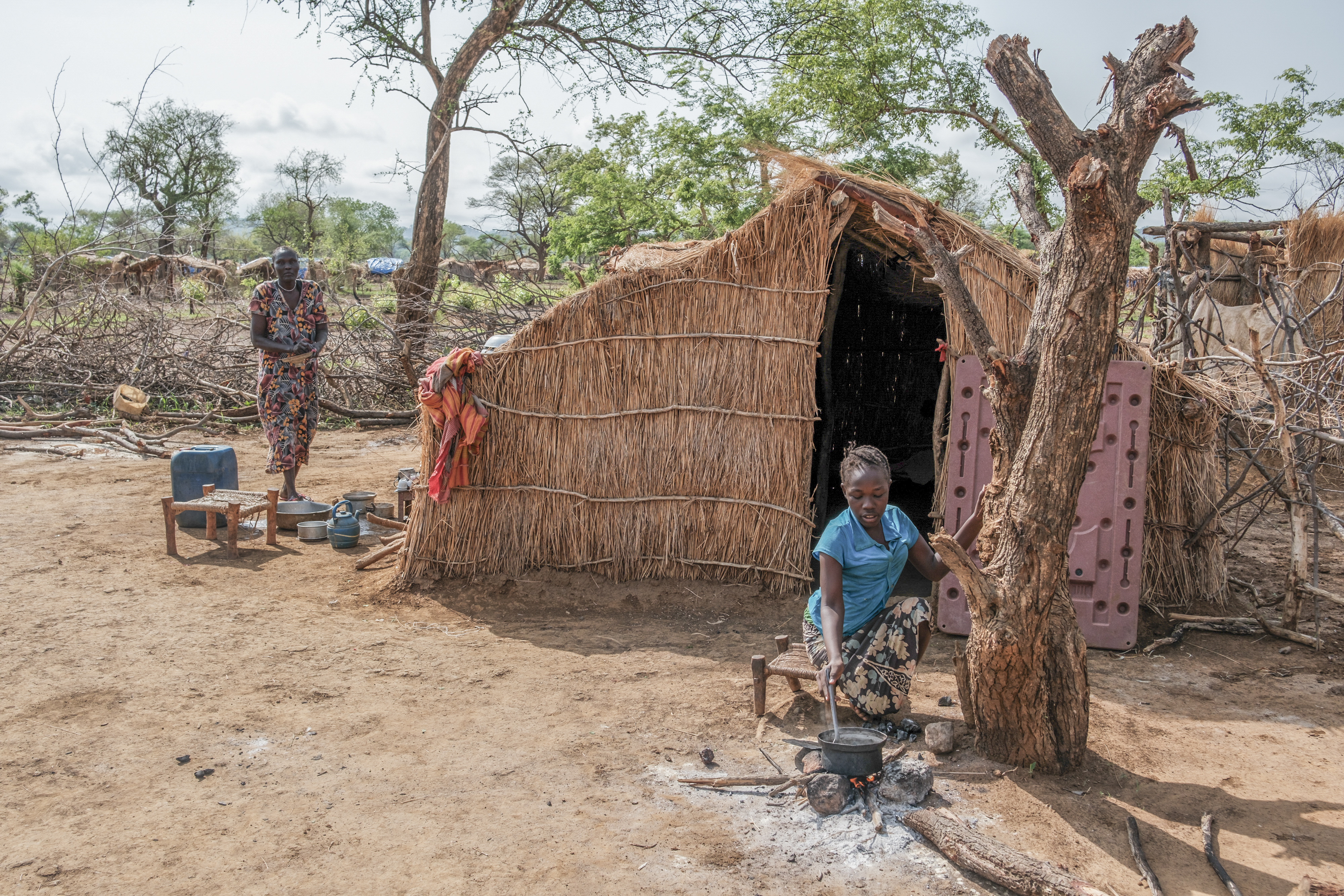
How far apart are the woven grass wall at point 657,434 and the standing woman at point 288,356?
1.80 meters

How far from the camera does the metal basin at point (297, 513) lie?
20.9ft

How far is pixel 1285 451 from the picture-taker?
4.25 m

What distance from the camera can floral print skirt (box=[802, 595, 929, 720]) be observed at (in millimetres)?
3297

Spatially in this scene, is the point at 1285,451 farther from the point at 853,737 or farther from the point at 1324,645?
the point at 853,737

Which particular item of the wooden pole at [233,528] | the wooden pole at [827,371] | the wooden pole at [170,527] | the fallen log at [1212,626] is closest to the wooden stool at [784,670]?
the wooden pole at [827,371]

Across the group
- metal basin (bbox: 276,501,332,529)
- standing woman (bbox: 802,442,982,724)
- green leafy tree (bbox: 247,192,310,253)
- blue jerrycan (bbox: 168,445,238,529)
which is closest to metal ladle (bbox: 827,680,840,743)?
standing woman (bbox: 802,442,982,724)

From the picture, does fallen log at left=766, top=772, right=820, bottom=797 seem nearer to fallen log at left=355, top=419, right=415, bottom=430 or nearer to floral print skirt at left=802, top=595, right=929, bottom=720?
floral print skirt at left=802, top=595, right=929, bottom=720

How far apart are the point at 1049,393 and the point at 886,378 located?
232 inches

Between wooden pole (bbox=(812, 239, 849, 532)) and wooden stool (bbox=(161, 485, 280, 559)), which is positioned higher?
wooden pole (bbox=(812, 239, 849, 532))

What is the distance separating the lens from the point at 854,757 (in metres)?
2.75

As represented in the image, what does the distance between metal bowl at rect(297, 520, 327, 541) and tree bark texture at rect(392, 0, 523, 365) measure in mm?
5211

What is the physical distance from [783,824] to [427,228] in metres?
10.0

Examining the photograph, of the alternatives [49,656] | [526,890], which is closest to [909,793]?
[526,890]

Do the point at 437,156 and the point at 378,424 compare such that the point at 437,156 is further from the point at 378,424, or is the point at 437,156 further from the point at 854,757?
the point at 854,757
